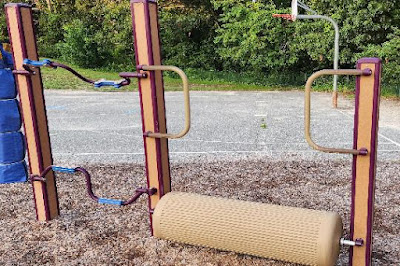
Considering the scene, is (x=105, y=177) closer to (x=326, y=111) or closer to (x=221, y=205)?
(x=221, y=205)

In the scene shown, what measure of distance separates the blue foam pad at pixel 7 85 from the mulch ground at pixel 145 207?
122cm

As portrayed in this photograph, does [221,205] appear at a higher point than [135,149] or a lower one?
higher

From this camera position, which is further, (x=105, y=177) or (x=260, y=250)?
(x=105, y=177)

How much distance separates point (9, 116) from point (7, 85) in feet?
1.15

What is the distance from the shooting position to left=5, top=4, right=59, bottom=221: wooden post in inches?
161

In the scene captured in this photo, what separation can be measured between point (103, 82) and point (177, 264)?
1613 millimetres

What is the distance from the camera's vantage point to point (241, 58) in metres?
19.2

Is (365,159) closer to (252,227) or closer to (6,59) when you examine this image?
(252,227)

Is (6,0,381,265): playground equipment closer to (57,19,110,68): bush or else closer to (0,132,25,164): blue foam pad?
(0,132,25,164): blue foam pad

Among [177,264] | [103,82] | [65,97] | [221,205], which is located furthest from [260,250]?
[65,97]

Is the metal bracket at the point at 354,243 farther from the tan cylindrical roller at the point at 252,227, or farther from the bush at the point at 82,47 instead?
the bush at the point at 82,47

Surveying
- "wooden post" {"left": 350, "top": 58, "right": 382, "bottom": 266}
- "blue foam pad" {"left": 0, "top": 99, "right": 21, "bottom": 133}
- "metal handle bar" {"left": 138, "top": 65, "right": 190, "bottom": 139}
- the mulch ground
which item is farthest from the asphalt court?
"wooden post" {"left": 350, "top": 58, "right": 382, "bottom": 266}

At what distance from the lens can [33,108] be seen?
4219mm

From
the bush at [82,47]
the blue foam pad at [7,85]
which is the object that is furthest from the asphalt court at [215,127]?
the bush at [82,47]
